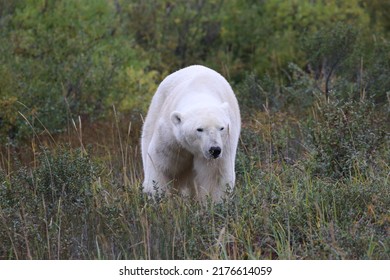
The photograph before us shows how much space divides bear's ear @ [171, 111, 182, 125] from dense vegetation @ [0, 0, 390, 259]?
0.57 m

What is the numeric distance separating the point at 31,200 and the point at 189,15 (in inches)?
375

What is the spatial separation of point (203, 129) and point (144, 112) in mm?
4909

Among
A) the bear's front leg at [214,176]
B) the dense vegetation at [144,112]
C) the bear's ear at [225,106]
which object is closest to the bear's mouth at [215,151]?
the dense vegetation at [144,112]

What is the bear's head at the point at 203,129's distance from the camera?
5.84 metres

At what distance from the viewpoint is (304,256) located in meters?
4.81

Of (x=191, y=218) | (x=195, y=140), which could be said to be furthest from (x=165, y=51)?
(x=191, y=218)

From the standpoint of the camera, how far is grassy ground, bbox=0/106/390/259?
16.2 feet

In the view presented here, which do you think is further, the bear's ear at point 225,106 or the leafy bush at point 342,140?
the leafy bush at point 342,140

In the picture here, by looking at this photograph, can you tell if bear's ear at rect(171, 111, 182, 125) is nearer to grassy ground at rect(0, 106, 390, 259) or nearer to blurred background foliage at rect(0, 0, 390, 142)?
grassy ground at rect(0, 106, 390, 259)

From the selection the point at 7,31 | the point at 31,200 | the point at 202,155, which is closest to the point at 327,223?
the point at 202,155

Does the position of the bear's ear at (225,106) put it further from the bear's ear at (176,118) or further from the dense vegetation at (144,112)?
the dense vegetation at (144,112)

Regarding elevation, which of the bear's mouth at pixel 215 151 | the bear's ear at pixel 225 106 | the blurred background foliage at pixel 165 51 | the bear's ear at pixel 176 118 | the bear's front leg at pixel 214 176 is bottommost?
the blurred background foliage at pixel 165 51

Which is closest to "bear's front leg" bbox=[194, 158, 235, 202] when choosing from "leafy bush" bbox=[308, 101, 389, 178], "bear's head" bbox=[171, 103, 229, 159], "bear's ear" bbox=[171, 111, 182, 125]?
"bear's head" bbox=[171, 103, 229, 159]

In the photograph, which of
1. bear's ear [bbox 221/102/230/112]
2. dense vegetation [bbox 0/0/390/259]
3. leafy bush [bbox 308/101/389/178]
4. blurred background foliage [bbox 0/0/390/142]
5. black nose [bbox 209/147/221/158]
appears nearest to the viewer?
dense vegetation [bbox 0/0/390/259]
